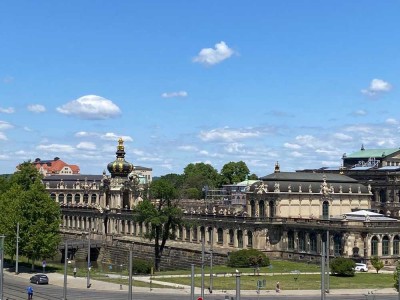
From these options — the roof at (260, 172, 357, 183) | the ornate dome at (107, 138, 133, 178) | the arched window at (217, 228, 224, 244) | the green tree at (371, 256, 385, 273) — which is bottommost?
the green tree at (371, 256, 385, 273)

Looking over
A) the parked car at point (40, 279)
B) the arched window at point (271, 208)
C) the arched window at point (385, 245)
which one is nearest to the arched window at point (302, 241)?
the arched window at point (271, 208)

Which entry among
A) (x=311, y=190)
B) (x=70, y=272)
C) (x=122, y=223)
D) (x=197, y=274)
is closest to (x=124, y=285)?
(x=197, y=274)

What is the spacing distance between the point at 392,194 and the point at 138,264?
65.4 m

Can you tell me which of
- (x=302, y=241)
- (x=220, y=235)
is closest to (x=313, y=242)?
(x=302, y=241)

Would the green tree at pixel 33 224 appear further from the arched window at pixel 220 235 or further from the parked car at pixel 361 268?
the parked car at pixel 361 268

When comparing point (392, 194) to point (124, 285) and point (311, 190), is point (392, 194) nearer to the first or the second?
point (311, 190)

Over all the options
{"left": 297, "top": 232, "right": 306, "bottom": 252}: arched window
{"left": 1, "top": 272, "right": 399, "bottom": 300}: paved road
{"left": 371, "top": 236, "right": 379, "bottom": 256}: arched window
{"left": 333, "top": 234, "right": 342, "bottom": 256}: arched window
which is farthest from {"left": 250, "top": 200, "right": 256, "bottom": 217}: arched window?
{"left": 1, "top": 272, "right": 399, "bottom": 300}: paved road

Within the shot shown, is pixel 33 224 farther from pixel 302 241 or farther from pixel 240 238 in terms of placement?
pixel 302 241

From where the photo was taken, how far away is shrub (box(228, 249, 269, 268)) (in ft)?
351

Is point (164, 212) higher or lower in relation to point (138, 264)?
higher

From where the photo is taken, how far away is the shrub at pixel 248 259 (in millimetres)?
107125

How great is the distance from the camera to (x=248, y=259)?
351ft

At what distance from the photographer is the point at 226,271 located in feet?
334

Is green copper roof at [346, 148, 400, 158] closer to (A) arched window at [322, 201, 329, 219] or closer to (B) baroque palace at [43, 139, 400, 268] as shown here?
(B) baroque palace at [43, 139, 400, 268]
